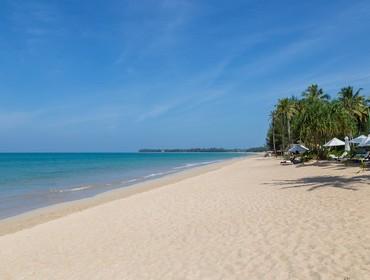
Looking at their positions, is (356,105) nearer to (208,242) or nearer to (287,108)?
(287,108)

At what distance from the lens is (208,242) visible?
7023 mm

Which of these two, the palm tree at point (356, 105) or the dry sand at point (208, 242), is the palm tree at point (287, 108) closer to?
the palm tree at point (356, 105)

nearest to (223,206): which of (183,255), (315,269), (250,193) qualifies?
(250,193)

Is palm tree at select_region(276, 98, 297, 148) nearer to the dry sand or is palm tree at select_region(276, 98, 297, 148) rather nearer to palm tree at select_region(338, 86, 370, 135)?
palm tree at select_region(338, 86, 370, 135)

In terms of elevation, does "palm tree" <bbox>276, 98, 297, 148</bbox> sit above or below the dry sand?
above

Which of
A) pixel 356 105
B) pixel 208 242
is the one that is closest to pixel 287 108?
pixel 356 105

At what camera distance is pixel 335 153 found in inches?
1320

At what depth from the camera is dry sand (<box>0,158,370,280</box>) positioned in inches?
214

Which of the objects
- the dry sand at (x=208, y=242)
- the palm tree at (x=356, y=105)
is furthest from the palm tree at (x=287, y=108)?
the dry sand at (x=208, y=242)

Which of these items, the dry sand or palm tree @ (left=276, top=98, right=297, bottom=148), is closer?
the dry sand

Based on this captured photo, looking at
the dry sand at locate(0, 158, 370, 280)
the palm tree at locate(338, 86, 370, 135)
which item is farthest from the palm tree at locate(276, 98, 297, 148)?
the dry sand at locate(0, 158, 370, 280)

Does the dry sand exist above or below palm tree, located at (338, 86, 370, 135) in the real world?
below

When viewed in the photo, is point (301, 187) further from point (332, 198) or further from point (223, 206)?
point (223, 206)

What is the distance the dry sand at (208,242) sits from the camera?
5.43 metres
